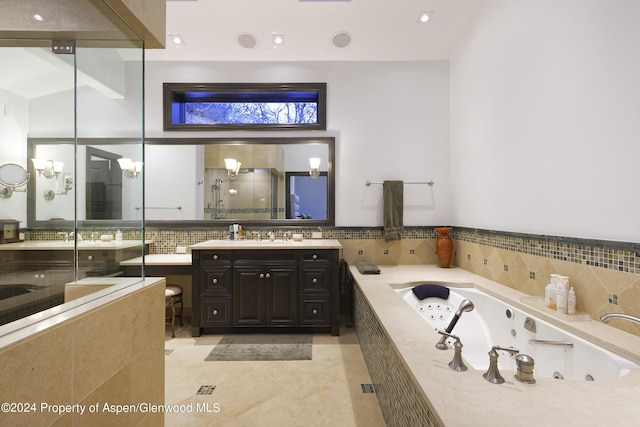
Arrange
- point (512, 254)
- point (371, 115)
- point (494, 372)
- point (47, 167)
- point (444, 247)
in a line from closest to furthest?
point (494, 372), point (47, 167), point (512, 254), point (444, 247), point (371, 115)

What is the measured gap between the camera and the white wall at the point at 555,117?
143 cm

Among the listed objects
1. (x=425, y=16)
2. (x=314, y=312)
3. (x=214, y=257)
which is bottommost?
(x=314, y=312)

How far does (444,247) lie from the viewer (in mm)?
3137

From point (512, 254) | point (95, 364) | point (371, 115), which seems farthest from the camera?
point (371, 115)

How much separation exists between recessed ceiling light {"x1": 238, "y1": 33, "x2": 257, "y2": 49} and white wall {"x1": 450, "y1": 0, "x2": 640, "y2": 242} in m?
2.19

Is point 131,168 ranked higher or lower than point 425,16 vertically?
lower

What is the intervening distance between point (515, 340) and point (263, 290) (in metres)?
2.03

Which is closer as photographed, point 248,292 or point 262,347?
point 262,347

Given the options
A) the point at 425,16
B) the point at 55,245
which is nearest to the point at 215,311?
the point at 55,245

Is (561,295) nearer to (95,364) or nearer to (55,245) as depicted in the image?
(95,364)

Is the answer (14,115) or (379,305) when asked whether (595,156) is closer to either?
(379,305)

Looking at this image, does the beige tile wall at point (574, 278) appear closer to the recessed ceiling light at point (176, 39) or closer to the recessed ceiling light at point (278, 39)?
the recessed ceiling light at point (278, 39)

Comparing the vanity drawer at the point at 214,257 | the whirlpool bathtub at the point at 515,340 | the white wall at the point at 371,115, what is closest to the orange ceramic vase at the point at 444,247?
the white wall at the point at 371,115

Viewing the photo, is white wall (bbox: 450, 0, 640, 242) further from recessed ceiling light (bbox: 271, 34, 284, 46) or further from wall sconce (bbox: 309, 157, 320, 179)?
recessed ceiling light (bbox: 271, 34, 284, 46)
